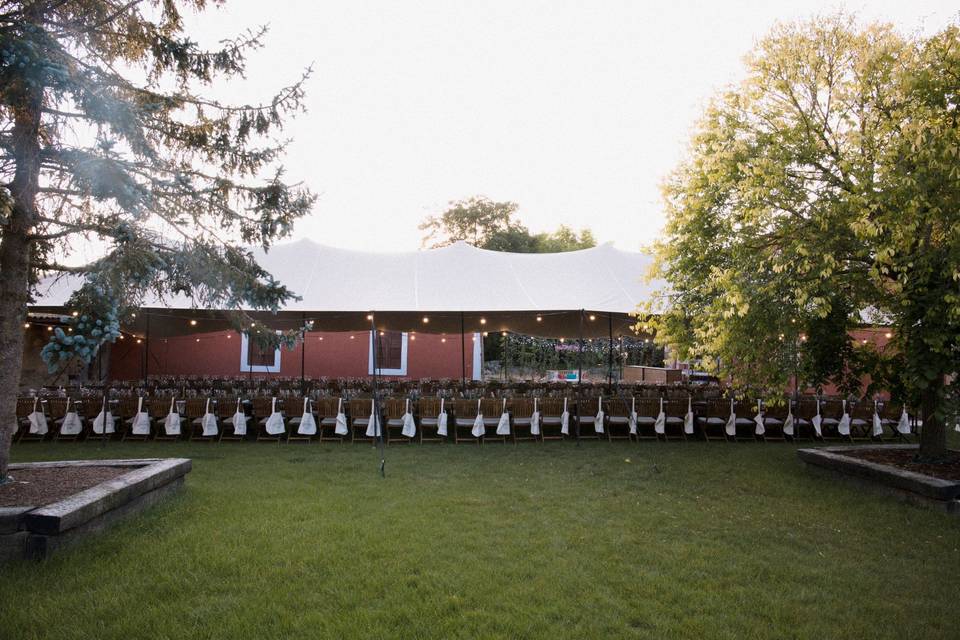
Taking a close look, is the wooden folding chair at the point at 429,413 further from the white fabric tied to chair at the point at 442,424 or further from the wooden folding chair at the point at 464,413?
the wooden folding chair at the point at 464,413

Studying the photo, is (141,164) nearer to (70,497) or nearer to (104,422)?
(70,497)

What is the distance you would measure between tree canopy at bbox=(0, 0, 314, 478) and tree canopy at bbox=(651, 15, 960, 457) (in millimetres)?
4015

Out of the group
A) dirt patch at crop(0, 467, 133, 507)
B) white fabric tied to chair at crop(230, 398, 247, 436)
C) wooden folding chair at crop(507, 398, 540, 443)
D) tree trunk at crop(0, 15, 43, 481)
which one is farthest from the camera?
wooden folding chair at crop(507, 398, 540, 443)

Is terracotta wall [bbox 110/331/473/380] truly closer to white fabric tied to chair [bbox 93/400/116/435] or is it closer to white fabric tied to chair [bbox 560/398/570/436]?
white fabric tied to chair [bbox 93/400/116/435]

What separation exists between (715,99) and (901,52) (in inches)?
63.8

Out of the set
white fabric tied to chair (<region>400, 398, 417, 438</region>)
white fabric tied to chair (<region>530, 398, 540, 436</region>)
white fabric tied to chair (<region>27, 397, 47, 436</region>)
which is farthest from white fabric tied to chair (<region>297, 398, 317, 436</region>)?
white fabric tied to chair (<region>27, 397, 47, 436</region>)

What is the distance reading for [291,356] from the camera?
15445mm

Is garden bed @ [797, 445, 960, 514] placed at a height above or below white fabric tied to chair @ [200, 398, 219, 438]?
below

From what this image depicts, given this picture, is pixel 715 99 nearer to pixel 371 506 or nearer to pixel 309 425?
pixel 371 506

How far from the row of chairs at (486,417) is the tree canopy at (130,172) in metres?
3.66

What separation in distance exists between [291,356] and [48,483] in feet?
37.3

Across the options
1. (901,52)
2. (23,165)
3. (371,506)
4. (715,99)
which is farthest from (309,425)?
(901,52)

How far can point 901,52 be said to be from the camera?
507 cm

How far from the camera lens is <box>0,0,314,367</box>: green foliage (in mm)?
3531
